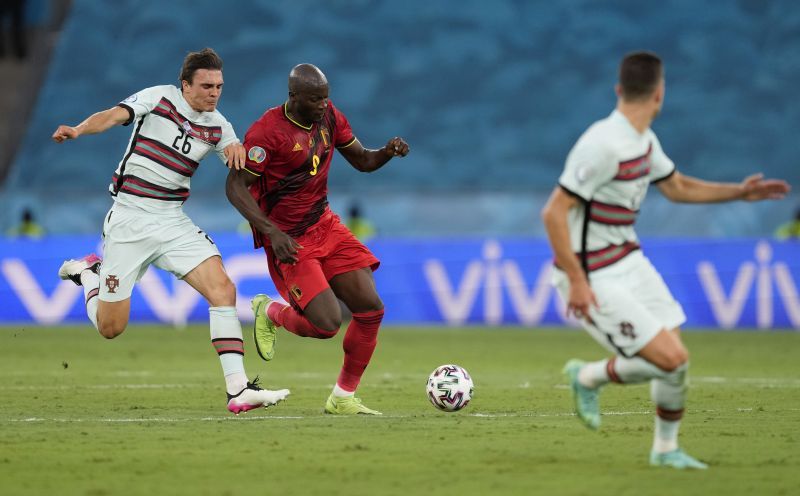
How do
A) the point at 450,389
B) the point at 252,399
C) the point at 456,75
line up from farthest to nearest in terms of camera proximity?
the point at 456,75, the point at 450,389, the point at 252,399

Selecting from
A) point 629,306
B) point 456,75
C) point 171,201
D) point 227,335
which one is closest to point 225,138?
point 171,201

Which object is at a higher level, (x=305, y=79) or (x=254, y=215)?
(x=305, y=79)

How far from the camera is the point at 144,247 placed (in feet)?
31.6

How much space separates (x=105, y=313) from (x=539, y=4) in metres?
21.5

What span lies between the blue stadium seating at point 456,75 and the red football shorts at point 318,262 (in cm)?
1742

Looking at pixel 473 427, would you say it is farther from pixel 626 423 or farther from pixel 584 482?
pixel 584 482

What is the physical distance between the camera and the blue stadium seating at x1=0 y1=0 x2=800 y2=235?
92.5 feet

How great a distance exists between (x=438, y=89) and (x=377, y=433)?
21.8 metres

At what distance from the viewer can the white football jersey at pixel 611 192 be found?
6.87 m

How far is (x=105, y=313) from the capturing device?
983 cm

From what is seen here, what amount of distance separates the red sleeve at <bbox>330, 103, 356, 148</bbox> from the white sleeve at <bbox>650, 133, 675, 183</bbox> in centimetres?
323

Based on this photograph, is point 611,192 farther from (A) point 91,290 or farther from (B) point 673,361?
(A) point 91,290

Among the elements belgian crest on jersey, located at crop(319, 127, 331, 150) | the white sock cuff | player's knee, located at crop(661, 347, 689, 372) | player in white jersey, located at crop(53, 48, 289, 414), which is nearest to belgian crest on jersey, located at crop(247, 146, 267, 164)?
player in white jersey, located at crop(53, 48, 289, 414)

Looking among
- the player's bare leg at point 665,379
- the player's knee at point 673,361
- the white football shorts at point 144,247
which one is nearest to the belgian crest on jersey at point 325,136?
the white football shorts at point 144,247
